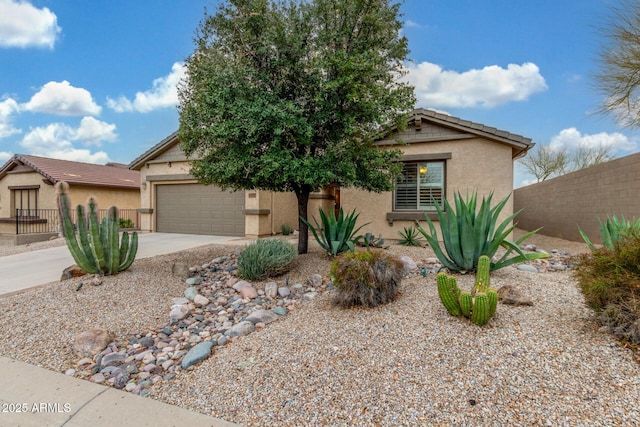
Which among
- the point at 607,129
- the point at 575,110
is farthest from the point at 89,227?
the point at 607,129

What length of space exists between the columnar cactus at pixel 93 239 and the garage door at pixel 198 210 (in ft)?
21.6

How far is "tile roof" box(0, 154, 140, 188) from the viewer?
55.3 feet

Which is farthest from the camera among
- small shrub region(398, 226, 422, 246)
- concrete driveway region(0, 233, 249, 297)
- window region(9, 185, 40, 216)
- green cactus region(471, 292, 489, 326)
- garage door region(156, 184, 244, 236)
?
window region(9, 185, 40, 216)

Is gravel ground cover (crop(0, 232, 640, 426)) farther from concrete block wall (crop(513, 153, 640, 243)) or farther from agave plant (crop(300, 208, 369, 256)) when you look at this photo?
concrete block wall (crop(513, 153, 640, 243))

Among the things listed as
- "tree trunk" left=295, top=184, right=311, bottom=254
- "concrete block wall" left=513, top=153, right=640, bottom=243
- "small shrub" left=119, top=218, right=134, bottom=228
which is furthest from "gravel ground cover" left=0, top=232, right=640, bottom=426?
"small shrub" left=119, top=218, right=134, bottom=228

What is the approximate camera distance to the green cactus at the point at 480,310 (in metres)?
3.10

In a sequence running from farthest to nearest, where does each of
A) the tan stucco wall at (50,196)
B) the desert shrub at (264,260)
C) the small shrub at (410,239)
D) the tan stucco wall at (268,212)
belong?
1. the tan stucco wall at (50,196)
2. the tan stucco wall at (268,212)
3. the small shrub at (410,239)
4. the desert shrub at (264,260)

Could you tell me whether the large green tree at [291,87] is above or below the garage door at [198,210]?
above

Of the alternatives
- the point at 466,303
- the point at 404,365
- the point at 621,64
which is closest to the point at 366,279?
the point at 466,303

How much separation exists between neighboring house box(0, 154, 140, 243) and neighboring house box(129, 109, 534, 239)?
5212 millimetres

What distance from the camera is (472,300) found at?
3316mm

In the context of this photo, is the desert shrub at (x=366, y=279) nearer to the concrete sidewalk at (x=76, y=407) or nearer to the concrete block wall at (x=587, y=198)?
the concrete sidewalk at (x=76, y=407)

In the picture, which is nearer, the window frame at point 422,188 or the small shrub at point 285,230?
the window frame at point 422,188

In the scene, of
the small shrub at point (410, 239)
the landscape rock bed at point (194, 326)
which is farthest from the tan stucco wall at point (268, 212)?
the landscape rock bed at point (194, 326)
